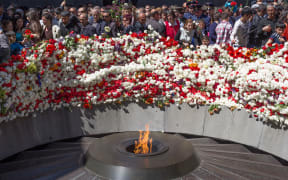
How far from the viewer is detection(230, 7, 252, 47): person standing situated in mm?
7466

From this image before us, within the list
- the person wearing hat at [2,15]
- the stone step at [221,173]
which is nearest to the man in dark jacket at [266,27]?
the stone step at [221,173]

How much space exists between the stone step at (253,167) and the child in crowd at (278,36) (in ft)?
10.5

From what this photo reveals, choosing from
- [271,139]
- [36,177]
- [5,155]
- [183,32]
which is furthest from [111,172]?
[183,32]

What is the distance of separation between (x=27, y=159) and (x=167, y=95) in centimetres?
310

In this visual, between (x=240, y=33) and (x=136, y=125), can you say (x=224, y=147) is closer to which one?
(x=136, y=125)

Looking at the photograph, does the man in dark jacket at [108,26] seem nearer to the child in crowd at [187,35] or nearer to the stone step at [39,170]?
the child in crowd at [187,35]

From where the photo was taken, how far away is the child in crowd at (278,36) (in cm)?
688

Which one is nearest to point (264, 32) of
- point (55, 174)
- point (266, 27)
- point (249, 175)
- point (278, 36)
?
point (266, 27)

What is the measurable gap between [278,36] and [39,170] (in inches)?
233

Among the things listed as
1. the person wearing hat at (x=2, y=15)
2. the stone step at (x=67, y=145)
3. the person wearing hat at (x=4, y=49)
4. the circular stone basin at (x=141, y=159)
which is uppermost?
the person wearing hat at (x=2, y=15)

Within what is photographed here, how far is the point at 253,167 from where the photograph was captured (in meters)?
4.79

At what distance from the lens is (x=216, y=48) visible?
268 inches

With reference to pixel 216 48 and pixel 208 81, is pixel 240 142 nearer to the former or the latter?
pixel 208 81

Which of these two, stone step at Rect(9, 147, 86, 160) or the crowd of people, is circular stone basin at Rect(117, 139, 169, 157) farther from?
the crowd of people
